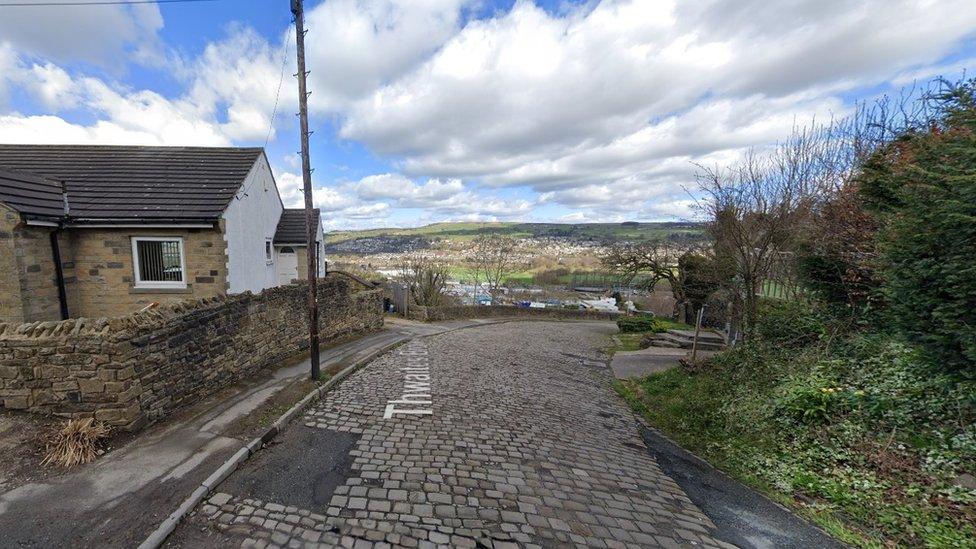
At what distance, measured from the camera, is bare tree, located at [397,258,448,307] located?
27375 millimetres

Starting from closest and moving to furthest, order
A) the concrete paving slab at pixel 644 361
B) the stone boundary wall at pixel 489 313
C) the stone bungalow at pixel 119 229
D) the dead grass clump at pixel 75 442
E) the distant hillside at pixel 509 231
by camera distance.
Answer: the dead grass clump at pixel 75 442
the stone bungalow at pixel 119 229
the concrete paving slab at pixel 644 361
the stone boundary wall at pixel 489 313
the distant hillside at pixel 509 231

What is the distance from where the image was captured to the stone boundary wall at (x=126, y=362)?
198 inches

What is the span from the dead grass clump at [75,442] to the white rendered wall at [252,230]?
273 inches

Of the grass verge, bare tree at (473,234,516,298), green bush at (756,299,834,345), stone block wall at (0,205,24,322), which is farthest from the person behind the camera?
bare tree at (473,234,516,298)

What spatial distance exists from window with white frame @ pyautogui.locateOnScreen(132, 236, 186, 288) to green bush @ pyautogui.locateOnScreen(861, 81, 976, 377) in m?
15.9

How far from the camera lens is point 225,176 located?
12617 millimetres

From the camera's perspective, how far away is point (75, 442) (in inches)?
182

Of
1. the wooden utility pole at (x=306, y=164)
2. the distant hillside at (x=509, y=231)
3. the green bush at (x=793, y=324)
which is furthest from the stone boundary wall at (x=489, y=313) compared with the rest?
the distant hillside at (x=509, y=231)

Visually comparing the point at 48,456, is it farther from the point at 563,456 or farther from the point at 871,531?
the point at 871,531

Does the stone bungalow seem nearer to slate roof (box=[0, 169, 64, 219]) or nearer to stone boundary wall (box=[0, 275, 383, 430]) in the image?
slate roof (box=[0, 169, 64, 219])

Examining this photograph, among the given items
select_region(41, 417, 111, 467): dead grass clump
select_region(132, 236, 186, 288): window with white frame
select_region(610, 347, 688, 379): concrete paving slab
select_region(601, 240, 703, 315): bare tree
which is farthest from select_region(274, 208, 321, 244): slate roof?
select_region(601, 240, 703, 315): bare tree

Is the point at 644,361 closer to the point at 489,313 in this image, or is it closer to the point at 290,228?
the point at 489,313

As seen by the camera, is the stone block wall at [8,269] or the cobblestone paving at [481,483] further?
the stone block wall at [8,269]

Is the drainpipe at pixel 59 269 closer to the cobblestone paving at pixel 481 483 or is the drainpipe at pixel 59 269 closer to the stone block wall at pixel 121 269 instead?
the stone block wall at pixel 121 269
